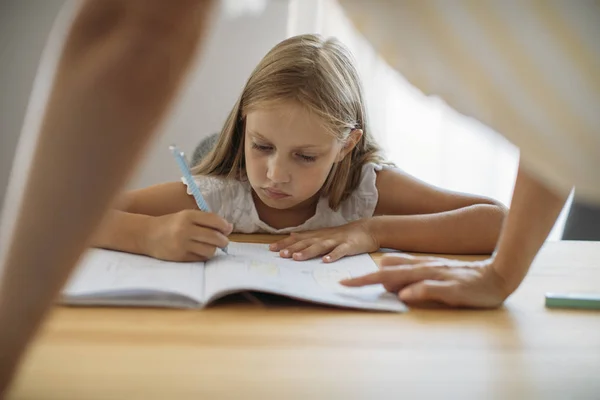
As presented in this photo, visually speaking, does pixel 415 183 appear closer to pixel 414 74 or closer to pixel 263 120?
pixel 263 120

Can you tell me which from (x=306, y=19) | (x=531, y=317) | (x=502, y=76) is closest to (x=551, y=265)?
(x=531, y=317)

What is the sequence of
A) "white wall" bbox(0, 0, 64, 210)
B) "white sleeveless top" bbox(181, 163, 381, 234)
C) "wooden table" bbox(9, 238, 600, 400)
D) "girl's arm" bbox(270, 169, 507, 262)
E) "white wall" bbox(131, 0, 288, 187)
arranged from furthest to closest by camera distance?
1. "white wall" bbox(131, 0, 288, 187)
2. "white wall" bbox(0, 0, 64, 210)
3. "white sleeveless top" bbox(181, 163, 381, 234)
4. "girl's arm" bbox(270, 169, 507, 262)
5. "wooden table" bbox(9, 238, 600, 400)

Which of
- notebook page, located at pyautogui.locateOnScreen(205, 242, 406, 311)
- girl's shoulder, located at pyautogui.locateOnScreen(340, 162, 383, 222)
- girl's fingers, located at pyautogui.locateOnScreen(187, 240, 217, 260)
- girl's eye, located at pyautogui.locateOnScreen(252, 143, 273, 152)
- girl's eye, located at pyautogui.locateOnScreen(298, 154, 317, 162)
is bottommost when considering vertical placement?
notebook page, located at pyautogui.locateOnScreen(205, 242, 406, 311)

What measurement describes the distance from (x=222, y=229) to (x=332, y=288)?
204 millimetres

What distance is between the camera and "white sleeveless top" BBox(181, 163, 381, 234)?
4.31 ft

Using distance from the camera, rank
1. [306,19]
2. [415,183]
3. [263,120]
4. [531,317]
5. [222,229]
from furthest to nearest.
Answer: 1. [306,19]
2. [415,183]
3. [263,120]
4. [222,229]
5. [531,317]

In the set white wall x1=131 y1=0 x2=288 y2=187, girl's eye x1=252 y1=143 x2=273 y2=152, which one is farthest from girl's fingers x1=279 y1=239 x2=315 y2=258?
white wall x1=131 y1=0 x2=288 y2=187

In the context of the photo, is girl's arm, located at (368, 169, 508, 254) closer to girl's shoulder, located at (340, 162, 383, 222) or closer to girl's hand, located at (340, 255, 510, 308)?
girl's shoulder, located at (340, 162, 383, 222)

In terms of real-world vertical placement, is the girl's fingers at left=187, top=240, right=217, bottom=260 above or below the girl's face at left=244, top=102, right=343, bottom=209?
below

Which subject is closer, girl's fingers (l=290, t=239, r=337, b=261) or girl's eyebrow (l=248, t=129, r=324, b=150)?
girl's fingers (l=290, t=239, r=337, b=261)

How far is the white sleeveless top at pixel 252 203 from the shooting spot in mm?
1312

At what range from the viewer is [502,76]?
54 centimetres

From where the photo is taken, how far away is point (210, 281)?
0.84m

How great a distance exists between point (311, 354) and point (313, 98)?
2.13ft
